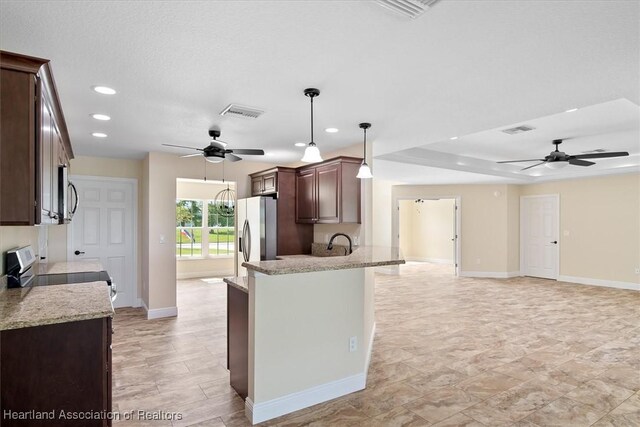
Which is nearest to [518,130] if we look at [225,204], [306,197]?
[306,197]

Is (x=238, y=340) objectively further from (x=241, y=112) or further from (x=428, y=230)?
(x=428, y=230)

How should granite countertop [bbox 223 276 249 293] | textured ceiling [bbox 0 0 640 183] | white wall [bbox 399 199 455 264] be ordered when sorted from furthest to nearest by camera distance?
white wall [bbox 399 199 455 264] → granite countertop [bbox 223 276 249 293] → textured ceiling [bbox 0 0 640 183]

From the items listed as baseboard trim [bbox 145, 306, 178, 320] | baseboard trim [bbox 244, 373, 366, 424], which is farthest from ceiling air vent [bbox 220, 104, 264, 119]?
baseboard trim [bbox 145, 306, 178, 320]

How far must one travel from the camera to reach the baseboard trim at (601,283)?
745 cm

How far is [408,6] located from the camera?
167cm

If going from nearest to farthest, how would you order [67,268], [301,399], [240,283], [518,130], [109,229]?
[301,399]
[240,283]
[67,268]
[518,130]
[109,229]

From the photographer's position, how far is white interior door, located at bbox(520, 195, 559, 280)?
8.68 m

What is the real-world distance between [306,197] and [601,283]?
23.6 feet

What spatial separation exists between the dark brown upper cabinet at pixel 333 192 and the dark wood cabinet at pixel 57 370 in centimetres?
302

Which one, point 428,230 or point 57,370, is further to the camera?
point 428,230

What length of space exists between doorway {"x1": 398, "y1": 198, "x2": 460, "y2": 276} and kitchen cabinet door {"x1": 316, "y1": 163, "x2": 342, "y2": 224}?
6.79 metres

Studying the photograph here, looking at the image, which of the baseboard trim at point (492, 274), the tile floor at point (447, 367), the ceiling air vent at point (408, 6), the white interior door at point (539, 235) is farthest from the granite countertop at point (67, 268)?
the white interior door at point (539, 235)

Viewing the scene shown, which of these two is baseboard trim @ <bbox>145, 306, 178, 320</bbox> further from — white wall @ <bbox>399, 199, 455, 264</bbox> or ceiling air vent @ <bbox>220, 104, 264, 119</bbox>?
white wall @ <bbox>399, 199, 455, 264</bbox>

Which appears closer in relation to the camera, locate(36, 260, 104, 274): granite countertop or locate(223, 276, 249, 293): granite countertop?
locate(223, 276, 249, 293): granite countertop
